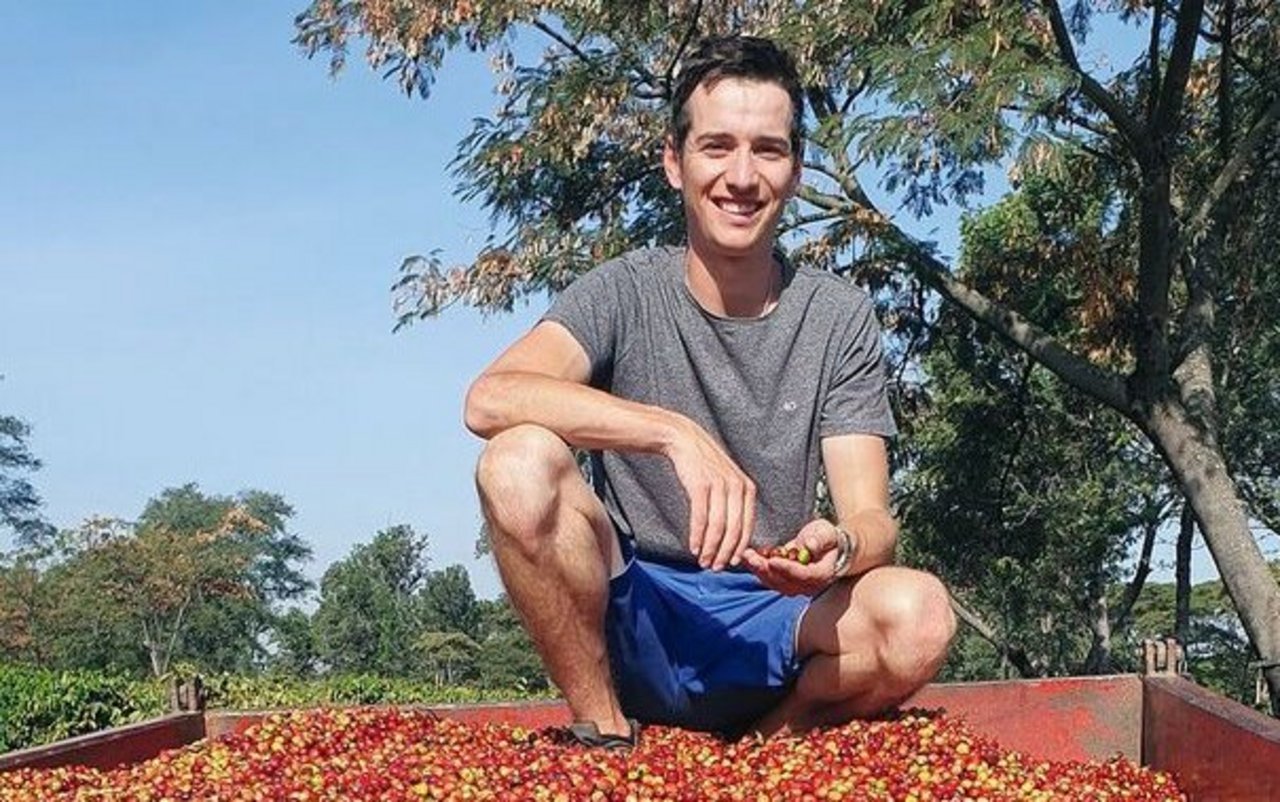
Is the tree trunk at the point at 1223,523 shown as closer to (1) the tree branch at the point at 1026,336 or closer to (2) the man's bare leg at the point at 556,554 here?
(1) the tree branch at the point at 1026,336

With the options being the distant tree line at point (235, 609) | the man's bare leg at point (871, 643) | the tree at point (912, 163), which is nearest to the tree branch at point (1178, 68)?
the tree at point (912, 163)

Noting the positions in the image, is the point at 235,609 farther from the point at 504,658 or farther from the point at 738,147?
the point at 738,147

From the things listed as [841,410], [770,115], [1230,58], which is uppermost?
[1230,58]

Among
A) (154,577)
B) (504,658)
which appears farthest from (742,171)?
(504,658)

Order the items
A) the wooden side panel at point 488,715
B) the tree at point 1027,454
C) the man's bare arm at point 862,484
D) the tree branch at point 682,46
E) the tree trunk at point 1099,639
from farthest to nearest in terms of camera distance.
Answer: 1. the tree trunk at point 1099,639
2. the tree at point 1027,454
3. the tree branch at point 682,46
4. the wooden side panel at point 488,715
5. the man's bare arm at point 862,484

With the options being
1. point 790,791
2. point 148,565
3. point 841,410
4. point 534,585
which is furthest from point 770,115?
point 148,565

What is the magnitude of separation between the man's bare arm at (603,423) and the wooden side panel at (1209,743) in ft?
2.27

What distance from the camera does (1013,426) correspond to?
1370 centimetres

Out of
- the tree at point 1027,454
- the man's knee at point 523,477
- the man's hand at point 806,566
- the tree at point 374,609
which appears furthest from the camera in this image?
the tree at point 374,609

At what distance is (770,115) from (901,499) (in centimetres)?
1171

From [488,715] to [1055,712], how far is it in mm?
1105

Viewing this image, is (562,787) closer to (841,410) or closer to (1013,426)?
(841,410)

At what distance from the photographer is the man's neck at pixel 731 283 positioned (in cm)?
275

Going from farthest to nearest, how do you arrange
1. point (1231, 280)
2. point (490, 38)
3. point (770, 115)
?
point (1231, 280), point (490, 38), point (770, 115)
